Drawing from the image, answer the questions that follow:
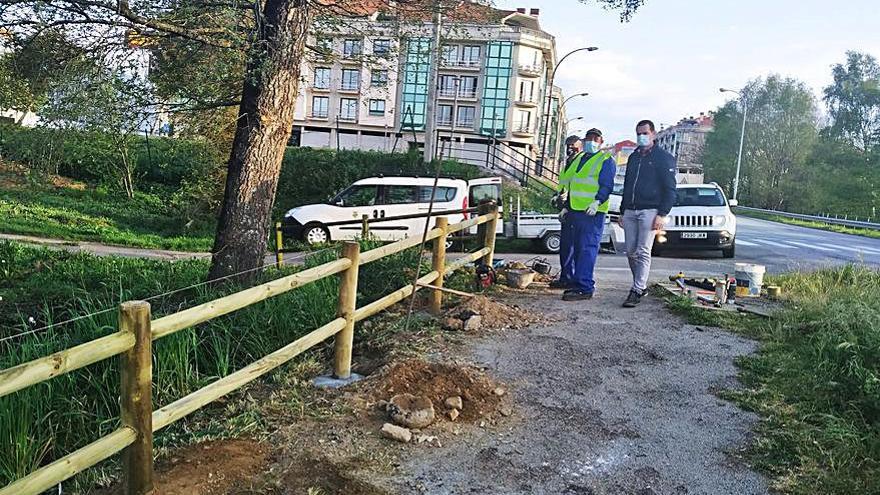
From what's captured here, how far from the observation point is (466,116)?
60.9 meters

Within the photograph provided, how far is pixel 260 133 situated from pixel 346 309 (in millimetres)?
2990

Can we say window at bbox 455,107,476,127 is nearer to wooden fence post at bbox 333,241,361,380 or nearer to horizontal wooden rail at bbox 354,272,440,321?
horizontal wooden rail at bbox 354,272,440,321

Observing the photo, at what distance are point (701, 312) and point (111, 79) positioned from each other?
6899 mm

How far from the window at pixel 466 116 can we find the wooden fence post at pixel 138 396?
57932 millimetres

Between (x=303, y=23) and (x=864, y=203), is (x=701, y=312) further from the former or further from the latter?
(x=864, y=203)

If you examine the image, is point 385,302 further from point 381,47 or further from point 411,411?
point 381,47

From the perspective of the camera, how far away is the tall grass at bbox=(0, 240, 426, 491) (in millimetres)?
4180

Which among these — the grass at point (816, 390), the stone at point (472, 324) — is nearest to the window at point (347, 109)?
the grass at point (816, 390)

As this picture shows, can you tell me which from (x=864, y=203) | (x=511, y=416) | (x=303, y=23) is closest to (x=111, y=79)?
(x=303, y=23)

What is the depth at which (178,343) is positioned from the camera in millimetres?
4918

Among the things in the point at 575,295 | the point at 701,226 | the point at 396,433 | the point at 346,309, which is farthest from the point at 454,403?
the point at 701,226

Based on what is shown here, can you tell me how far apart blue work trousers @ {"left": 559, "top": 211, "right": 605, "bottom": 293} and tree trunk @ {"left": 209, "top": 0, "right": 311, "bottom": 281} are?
3367 millimetres

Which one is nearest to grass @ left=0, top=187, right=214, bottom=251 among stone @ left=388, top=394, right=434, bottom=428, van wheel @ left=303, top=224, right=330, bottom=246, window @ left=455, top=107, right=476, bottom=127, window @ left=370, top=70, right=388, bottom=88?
van wheel @ left=303, top=224, right=330, bottom=246

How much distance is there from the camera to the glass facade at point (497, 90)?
58875 millimetres
